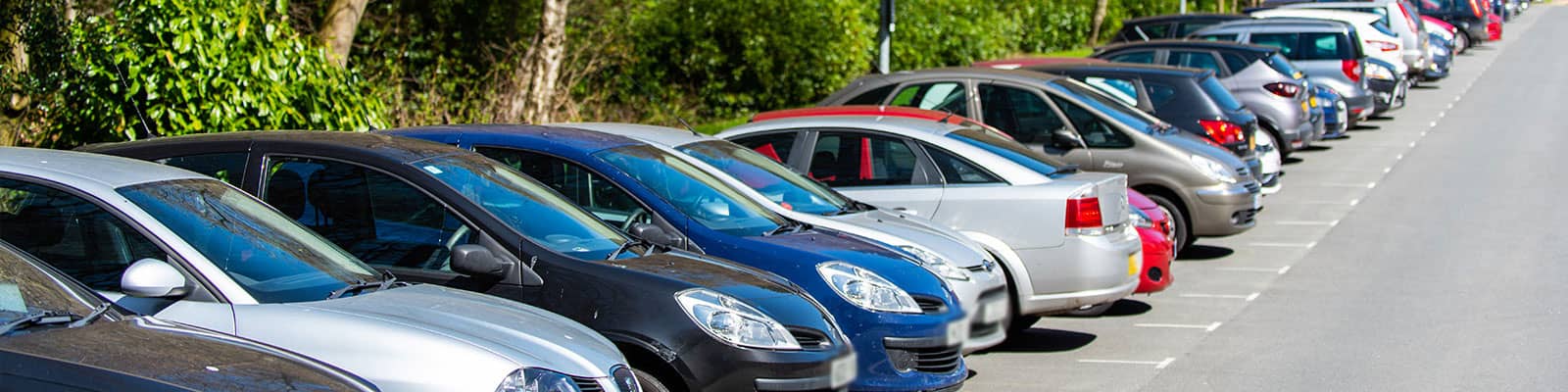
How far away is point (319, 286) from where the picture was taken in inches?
220

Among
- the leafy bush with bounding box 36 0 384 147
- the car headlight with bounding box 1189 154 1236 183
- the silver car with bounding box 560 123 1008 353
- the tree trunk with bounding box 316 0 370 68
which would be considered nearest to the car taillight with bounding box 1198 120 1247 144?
the car headlight with bounding box 1189 154 1236 183

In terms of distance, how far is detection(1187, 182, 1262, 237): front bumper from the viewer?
42.4ft

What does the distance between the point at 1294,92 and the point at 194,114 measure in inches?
484

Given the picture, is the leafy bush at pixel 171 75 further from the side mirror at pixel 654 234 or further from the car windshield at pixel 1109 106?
the car windshield at pixel 1109 106

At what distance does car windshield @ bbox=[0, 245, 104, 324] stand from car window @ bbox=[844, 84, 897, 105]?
9.31 meters

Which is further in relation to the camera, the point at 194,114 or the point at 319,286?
the point at 194,114

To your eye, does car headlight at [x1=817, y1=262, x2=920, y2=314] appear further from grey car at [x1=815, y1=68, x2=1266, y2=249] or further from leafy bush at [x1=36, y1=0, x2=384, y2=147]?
grey car at [x1=815, y1=68, x2=1266, y2=249]

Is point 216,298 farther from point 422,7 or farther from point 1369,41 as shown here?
point 1369,41

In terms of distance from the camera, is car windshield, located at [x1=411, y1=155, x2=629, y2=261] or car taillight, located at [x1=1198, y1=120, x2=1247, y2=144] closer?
car windshield, located at [x1=411, y1=155, x2=629, y2=261]

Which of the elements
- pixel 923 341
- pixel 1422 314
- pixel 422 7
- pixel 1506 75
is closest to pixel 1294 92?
pixel 1422 314

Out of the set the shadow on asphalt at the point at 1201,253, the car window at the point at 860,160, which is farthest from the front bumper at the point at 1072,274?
the shadow on asphalt at the point at 1201,253

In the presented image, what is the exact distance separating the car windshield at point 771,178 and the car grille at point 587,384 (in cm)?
372

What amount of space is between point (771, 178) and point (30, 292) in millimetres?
4846

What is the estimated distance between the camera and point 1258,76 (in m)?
18.3
